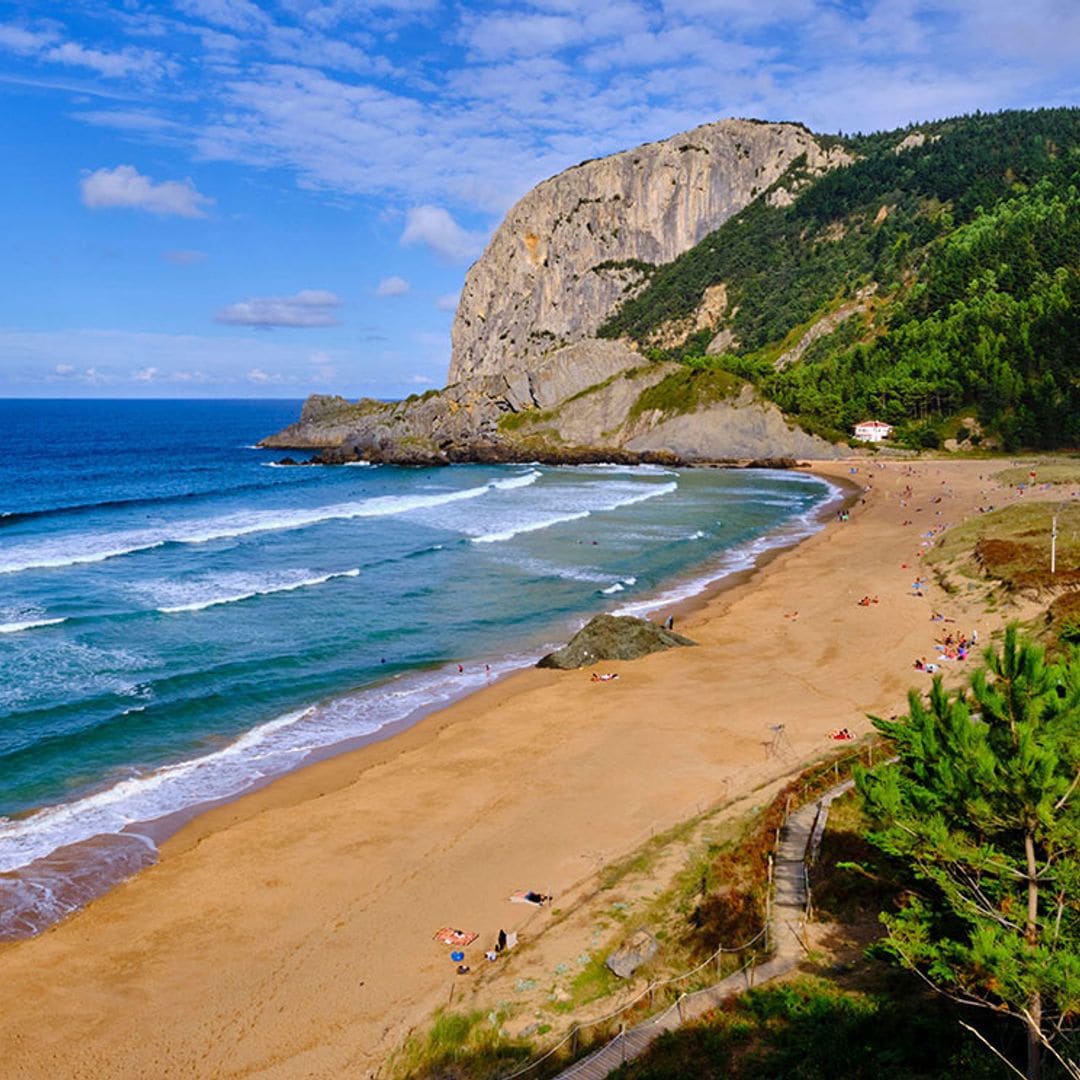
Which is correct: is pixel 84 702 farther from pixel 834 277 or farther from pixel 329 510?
pixel 834 277

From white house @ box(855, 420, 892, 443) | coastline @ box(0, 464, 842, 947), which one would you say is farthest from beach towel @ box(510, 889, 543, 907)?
white house @ box(855, 420, 892, 443)

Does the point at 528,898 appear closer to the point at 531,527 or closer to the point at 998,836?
the point at 998,836

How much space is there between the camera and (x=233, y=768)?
2400 cm

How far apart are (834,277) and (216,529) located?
124282mm

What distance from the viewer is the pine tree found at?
28.0ft

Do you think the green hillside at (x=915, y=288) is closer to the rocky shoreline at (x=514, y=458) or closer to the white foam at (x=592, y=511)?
the rocky shoreline at (x=514, y=458)

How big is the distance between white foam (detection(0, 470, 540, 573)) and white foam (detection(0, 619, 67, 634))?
12390 mm

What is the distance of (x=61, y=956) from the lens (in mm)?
15742

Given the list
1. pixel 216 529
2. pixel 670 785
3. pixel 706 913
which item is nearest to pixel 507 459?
pixel 216 529

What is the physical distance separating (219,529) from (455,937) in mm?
51377

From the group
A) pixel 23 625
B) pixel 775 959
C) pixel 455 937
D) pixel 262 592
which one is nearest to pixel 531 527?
pixel 262 592

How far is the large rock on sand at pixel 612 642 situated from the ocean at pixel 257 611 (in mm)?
2124

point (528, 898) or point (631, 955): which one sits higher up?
point (631, 955)

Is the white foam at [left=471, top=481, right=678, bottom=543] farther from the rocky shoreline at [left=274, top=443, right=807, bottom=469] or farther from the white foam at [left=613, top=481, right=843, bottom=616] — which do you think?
the rocky shoreline at [left=274, top=443, right=807, bottom=469]
